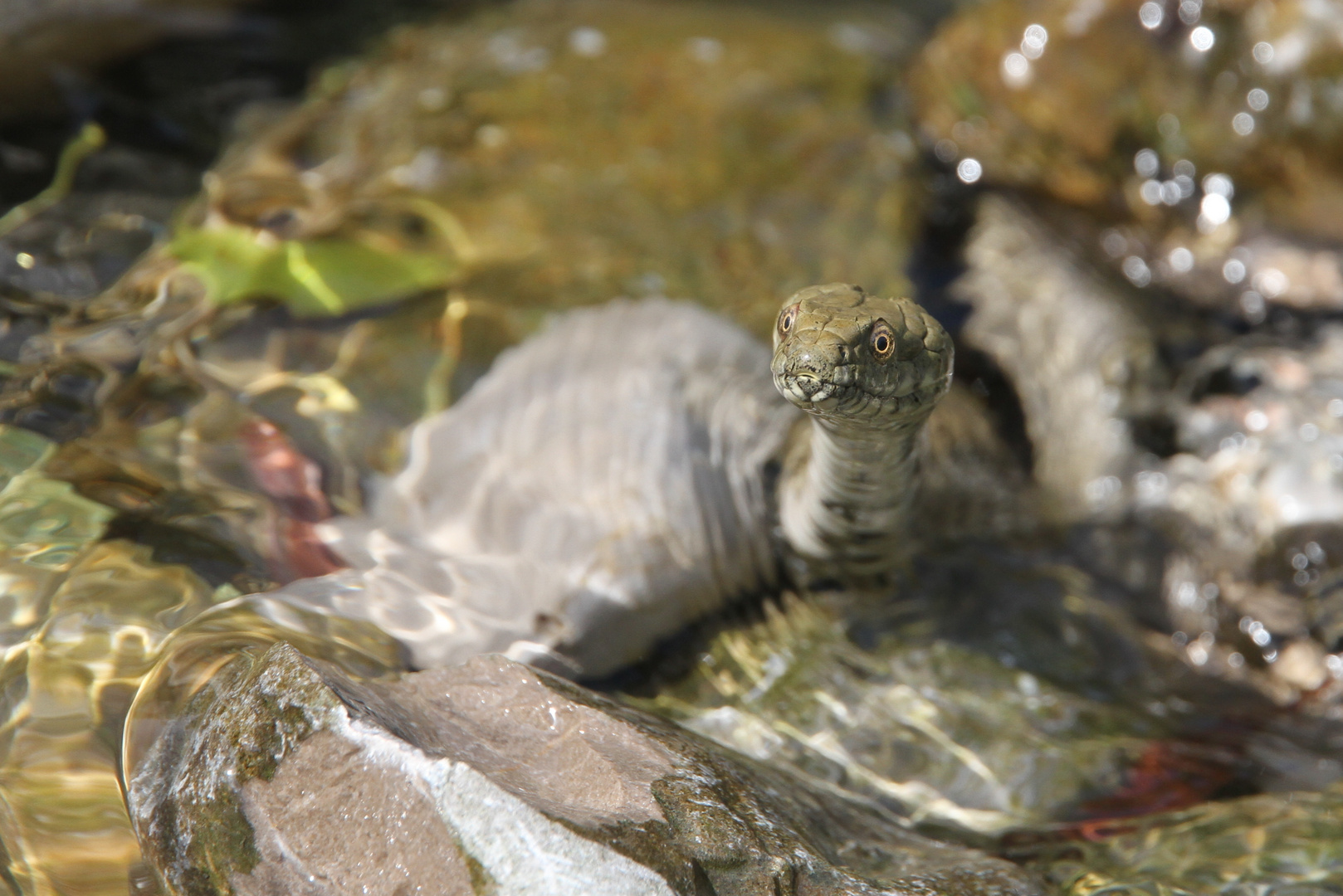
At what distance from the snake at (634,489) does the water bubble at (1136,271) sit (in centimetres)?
156

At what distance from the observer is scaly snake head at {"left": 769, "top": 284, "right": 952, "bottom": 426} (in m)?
2.08

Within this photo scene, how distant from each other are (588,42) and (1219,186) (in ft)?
8.86

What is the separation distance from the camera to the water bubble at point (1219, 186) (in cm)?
406

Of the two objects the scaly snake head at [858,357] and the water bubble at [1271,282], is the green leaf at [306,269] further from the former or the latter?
the water bubble at [1271,282]

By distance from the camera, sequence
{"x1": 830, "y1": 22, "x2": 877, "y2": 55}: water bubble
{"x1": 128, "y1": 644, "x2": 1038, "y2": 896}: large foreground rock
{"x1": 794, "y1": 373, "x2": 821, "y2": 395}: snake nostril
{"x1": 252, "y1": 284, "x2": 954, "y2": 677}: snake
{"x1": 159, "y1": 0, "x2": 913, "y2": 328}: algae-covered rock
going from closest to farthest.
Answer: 1. {"x1": 128, "y1": 644, "x2": 1038, "y2": 896}: large foreground rock
2. {"x1": 794, "y1": 373, "x2": 821, "y2": 395}: snake nostril
3. {"x1": 252, "y1": 284, "x2": 954, "y2": 677}: snake
4. {"x1": 159, "y1": 0, "x2": 913, "y2": 328}: algae-covered rock
5. {"x1": 830, "y1": 22, "x2": 877, "y2": 55}: water bubble

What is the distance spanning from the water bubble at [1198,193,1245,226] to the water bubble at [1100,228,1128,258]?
300mm

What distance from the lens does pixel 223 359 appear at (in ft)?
10.2

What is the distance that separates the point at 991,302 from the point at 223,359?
106 inches

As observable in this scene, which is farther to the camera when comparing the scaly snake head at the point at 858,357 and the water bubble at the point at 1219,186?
the water bubble at the point at 1219,186

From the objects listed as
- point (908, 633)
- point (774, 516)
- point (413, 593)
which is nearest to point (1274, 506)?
point (908, 633)

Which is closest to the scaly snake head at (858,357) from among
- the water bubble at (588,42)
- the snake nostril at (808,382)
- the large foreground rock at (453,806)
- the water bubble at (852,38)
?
the snake nostril at (808,382)

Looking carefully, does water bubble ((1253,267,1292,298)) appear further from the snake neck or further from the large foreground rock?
the large foreground rock

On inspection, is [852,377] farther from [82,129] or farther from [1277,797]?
[82,129]

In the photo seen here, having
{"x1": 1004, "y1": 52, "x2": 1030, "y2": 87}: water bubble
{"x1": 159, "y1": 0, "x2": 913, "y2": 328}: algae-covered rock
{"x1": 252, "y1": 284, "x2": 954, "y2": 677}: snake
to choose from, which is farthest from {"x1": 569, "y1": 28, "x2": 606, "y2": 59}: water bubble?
{"x1": 252, "y1": 284, "x2": 954, "y2": 677}: snake
